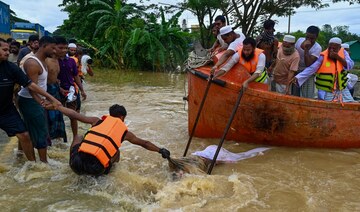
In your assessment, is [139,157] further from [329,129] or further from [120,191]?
[329,129]

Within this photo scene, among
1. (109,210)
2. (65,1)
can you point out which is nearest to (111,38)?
(65,1)

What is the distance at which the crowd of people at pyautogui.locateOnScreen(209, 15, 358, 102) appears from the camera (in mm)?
5141

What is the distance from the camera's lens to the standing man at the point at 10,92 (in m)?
3.83

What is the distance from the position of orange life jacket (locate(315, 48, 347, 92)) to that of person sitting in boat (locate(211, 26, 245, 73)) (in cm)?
123

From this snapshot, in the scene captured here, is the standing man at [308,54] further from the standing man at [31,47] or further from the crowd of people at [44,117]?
the standing man at [31,47]

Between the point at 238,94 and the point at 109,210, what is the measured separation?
8.20 feet

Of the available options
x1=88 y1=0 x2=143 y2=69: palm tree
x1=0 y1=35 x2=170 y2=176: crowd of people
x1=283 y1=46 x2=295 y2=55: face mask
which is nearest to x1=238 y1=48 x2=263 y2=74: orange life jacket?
x1=283 y1=46 x2=295 y2=55: face mask

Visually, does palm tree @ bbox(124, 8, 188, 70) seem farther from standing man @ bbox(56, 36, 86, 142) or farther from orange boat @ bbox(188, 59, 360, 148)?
orange boat @ bbox(188, 59, 360, 148)

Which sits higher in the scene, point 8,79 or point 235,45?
point 235,45

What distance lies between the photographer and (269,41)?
602 centimetres

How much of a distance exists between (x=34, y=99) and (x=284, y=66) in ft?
11.4

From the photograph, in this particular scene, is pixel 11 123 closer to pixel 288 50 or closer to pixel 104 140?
pixel 104 140

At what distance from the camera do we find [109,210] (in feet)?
11.2

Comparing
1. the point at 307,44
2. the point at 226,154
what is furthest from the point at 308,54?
the point at 226,154
